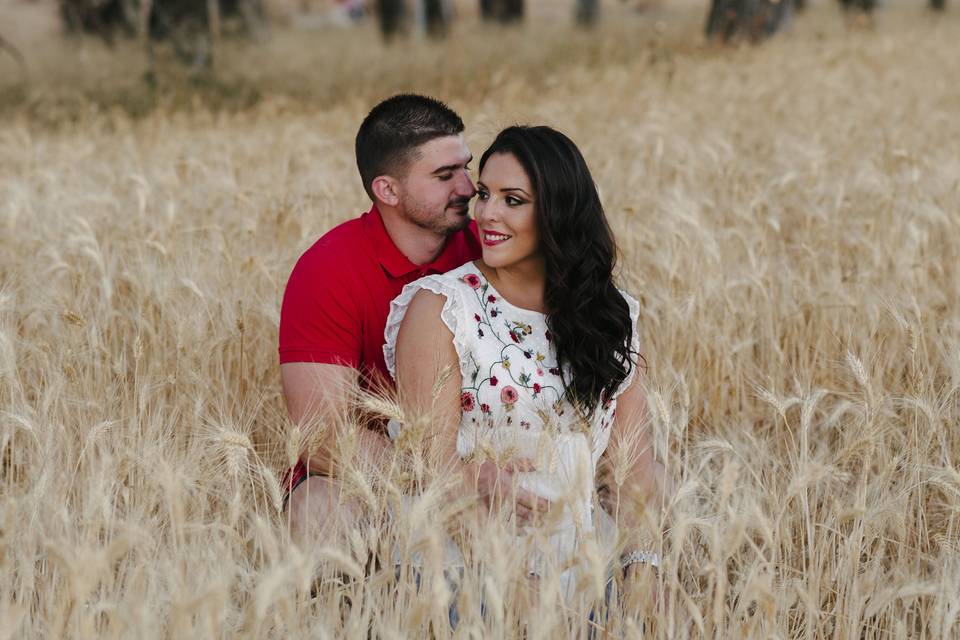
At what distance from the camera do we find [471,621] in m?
1.80

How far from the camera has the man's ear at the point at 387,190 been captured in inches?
115

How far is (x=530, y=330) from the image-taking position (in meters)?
2.63

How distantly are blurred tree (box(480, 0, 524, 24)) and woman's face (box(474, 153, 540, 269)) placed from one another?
49.5 ft

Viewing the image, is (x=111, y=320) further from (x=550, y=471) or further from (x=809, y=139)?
(x=809, y=139)

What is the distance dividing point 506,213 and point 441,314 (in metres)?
0.28

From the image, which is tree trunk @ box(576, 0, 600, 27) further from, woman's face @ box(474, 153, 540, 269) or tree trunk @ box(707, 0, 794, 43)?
woman's face @ box(474, 153, 540, 269)

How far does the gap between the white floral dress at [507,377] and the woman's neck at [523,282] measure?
3 centimetres

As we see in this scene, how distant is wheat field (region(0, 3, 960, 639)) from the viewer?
1.89 metres

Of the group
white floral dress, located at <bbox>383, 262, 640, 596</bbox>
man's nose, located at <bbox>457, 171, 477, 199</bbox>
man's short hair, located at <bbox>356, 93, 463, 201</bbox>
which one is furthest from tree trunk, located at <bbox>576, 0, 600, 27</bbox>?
white floral dress, located at <bbox>383, 262, 640, 596</bbox>

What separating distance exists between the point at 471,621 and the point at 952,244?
9.12 feet

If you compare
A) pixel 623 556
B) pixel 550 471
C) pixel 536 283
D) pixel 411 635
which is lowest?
pixel 623 556

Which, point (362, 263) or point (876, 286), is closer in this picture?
point (362, 263)

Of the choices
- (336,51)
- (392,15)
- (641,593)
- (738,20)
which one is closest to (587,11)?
(392,15)

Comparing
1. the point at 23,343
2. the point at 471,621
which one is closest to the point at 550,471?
the point at 471,621
